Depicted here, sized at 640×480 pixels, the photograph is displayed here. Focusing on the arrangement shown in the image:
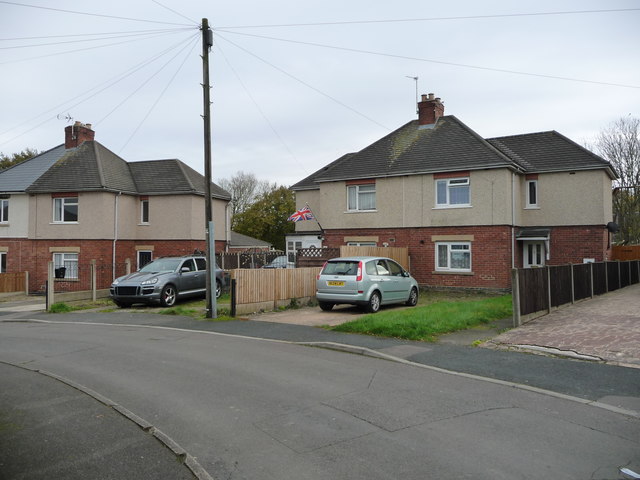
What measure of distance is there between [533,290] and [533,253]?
1148 centimetres

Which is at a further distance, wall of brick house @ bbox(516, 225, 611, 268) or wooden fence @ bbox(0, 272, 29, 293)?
wooden fence @ bbox(0, 272, 29, 293)

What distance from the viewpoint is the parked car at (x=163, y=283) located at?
58.0 feet

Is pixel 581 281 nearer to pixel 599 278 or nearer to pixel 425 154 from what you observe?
pixel 599 278

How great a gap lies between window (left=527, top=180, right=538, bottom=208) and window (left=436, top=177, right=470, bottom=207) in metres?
3.73

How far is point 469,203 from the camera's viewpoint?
72.3ft

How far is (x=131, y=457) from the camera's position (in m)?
4.59

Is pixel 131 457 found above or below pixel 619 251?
below

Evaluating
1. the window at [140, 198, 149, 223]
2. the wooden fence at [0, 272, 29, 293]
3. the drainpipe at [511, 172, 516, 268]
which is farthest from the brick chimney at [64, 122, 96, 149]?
the drainpipe at [511, 172, 516, 268]

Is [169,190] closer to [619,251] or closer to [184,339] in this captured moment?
[184,339]

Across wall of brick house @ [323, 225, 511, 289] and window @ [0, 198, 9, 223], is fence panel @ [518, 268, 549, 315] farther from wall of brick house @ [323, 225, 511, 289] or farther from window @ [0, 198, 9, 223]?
window @ [0, 198, 9, 223]

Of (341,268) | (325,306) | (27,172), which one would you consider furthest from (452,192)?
(27,172)

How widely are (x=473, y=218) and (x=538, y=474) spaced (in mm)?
18388

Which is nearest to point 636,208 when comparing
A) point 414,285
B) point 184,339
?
point 414,285

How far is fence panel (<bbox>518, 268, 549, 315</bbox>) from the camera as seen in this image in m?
12.4
